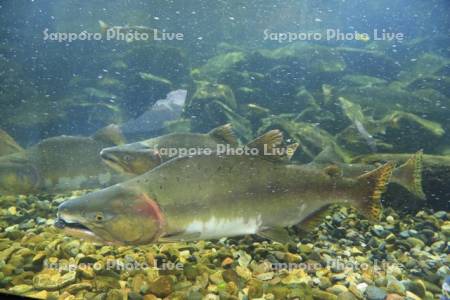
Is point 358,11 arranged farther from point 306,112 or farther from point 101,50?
point 306,112

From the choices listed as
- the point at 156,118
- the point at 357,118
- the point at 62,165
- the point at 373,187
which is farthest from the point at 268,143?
the point at 156,118

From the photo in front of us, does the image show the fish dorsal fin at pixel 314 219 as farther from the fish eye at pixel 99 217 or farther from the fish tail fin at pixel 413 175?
the fish eye at pixel 99 217

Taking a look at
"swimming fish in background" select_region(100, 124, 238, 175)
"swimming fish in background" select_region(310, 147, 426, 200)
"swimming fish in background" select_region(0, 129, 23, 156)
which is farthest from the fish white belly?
"swimming fish in background" select_region(0, 129, 23, 156)

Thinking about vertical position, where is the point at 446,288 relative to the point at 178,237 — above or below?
below

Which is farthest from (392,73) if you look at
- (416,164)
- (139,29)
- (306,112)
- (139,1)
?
(139,1)

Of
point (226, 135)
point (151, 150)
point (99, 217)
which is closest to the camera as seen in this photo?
point (99, 217)

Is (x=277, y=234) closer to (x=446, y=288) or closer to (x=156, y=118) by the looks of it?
(x=446, y=288)

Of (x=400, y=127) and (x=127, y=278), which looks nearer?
(x=127, y=278)
